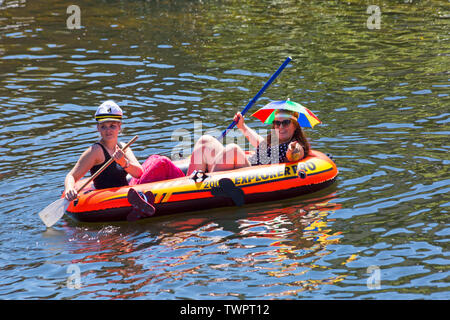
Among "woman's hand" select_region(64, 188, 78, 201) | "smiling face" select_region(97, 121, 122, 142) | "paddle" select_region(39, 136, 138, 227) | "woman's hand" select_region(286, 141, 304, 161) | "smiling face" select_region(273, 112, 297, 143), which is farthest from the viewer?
"smiling face" select_region(273, 112, 297, 143)

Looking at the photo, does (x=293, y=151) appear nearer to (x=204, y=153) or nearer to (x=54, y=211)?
(x=204, y=153)

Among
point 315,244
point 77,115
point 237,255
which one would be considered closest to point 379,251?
point 315,244

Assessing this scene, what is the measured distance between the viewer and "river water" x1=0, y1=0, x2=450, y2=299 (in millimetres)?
6770

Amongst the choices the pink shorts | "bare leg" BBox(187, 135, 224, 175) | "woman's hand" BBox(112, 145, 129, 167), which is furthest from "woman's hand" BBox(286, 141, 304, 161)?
"woman's hand" BBox(112, 145, 129, 167)

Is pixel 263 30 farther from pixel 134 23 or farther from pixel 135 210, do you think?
pixel 135 210

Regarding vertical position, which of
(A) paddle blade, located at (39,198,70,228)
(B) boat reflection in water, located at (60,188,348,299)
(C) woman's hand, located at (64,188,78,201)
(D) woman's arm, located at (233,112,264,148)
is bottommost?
(B) boat reflection in water, located at (60,188,348,299)

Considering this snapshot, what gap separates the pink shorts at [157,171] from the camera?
873cm

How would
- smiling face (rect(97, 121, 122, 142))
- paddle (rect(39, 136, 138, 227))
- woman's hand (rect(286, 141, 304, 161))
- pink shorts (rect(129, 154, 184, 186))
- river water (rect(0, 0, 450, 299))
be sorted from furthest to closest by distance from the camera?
woman's hand (rect(286, 141, 304, 161)) → pink shorts (rect(129, 154, 184, 186)) → smiling face (rect(97, 121, 122, 142)) → paddle (rect(39, 136, 138, 227)) → river water (rect(0, 0, 450, 299))

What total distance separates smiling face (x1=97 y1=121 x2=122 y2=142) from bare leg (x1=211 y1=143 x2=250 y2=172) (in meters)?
1.39

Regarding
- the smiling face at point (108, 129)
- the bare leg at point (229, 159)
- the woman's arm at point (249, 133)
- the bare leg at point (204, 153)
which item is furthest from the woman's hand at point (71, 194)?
the woman's arm at point (249, 133)

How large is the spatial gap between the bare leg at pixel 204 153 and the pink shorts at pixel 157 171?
28 centimetres

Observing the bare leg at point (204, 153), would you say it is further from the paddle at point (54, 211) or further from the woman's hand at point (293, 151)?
the paddle at point (54, 211)

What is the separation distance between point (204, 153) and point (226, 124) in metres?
2.81

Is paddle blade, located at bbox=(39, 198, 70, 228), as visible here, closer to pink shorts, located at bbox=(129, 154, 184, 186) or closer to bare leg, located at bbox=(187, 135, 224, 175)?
pink shorts, located at bbox=(129, 154, 184, 186)
